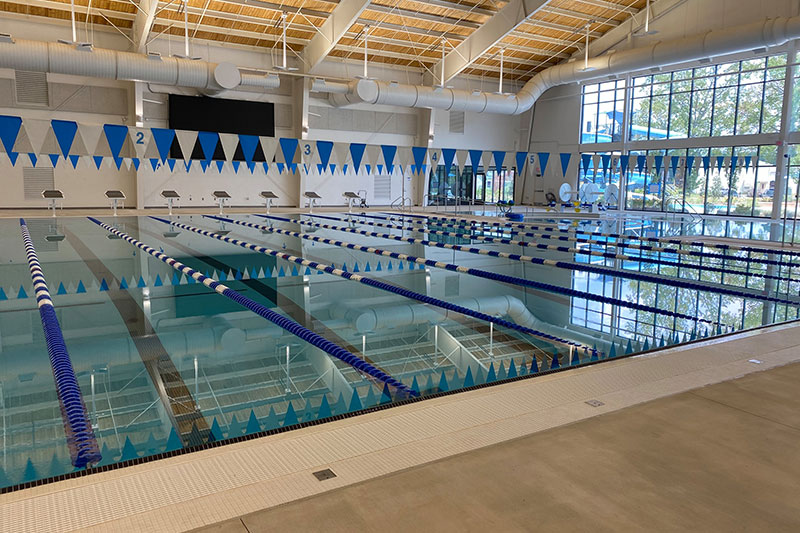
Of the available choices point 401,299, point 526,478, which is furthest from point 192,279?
point 526,478

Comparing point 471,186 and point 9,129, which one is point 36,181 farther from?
point 471,186

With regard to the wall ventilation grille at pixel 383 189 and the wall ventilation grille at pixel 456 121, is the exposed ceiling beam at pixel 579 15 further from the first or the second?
the wall ventilation grille at pixel 383 189

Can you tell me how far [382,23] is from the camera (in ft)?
57.5

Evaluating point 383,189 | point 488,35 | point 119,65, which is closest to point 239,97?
point 119,65

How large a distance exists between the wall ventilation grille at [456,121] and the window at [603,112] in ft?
15.5

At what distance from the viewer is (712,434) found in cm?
253

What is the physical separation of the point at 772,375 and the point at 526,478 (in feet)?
6.64

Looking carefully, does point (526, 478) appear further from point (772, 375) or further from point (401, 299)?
point (401, 299)

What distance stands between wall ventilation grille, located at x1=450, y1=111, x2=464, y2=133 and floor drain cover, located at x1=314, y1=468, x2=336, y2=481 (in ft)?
75.0

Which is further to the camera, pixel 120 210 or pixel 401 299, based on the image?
pixel 120 210

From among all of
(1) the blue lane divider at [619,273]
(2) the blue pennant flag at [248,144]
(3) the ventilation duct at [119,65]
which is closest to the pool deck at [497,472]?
(1) the blue lane divider at [619,273]

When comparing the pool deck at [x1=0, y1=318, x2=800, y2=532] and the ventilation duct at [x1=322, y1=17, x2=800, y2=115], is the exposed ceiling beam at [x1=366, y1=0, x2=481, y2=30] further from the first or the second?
the pool deck at [x1=0, y1=318, x2=800, y2=532]

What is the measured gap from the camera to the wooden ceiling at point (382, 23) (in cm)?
1566

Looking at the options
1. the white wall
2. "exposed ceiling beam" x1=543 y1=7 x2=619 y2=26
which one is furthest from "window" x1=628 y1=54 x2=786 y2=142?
the white wall
